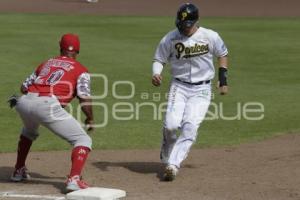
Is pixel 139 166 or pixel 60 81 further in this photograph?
pixel 139 166

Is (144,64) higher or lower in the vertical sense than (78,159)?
lower

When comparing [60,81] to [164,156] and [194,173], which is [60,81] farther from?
[194,173]

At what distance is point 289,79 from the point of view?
708 inches

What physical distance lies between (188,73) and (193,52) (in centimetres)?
27

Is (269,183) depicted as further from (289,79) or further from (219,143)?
(289,79)

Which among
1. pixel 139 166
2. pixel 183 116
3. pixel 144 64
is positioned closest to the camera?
pixel 183 116

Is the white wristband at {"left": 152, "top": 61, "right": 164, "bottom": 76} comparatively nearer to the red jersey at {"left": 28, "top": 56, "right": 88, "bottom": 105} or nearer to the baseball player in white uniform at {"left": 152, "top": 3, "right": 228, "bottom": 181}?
the baseball player in white uniform at {"left": 152, "top": 3, "right": 228, "bottom": 181}

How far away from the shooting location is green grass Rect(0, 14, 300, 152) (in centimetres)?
1249

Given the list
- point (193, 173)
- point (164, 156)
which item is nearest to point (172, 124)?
point (164, 156)

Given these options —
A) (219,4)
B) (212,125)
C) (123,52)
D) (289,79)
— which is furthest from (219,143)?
(219,4)

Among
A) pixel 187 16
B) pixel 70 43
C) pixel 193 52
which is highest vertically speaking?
pixel 187 16

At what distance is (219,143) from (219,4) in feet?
95.2

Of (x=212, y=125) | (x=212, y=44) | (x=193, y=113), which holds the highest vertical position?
(x=212, y=44)

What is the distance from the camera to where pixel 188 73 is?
944cm
